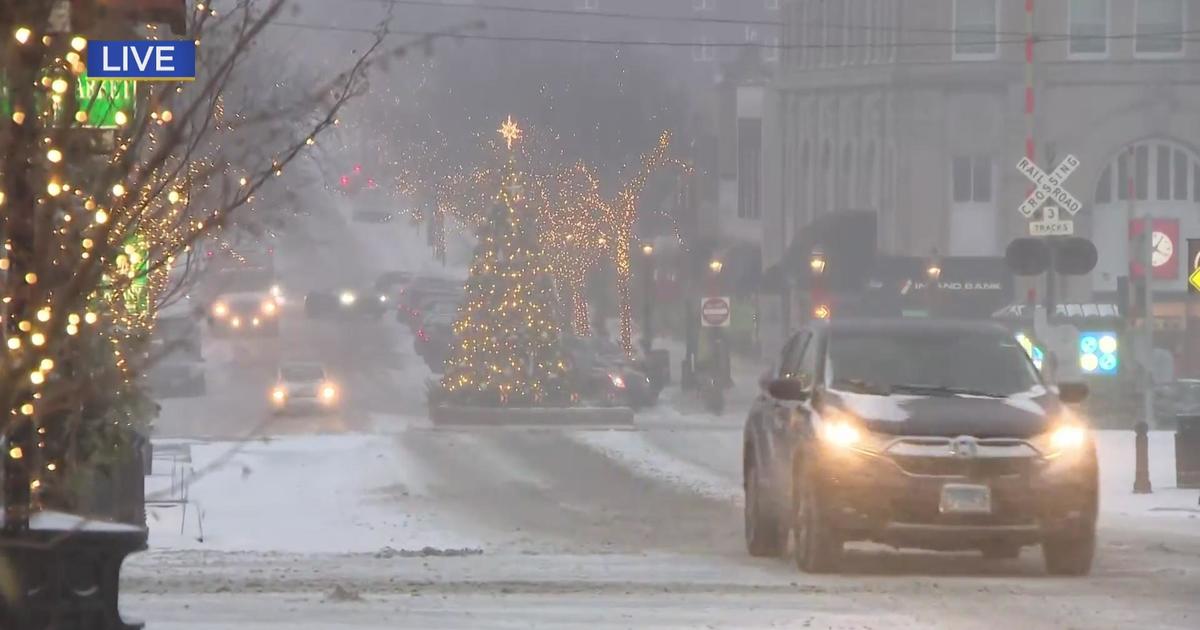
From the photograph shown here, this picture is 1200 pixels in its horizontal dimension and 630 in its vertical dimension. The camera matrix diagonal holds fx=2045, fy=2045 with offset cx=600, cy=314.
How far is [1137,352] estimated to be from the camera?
166 ft

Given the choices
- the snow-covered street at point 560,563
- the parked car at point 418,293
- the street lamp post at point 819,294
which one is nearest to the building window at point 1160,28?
the street lamp post at point 819,294

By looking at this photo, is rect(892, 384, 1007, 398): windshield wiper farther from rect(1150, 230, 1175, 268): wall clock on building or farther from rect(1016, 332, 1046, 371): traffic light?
rect(1150, 230, 1175, 268): wall clock on building

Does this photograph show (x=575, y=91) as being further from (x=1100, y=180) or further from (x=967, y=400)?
(x=967, y=400)

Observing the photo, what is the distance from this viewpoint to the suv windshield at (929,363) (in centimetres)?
1368

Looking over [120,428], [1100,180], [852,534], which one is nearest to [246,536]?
[120,428]

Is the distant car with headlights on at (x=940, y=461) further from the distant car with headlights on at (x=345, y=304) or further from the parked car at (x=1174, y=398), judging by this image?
the distant car with headlights on at (x=345, y=304)

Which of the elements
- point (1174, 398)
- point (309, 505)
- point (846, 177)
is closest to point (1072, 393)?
point (309, 505)

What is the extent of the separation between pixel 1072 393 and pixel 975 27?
48304mm

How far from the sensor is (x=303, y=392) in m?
47.6

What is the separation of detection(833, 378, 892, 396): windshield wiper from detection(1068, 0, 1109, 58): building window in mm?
48696

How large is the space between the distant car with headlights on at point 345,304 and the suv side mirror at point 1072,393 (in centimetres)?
6780

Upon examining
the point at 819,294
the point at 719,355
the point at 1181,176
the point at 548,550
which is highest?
the point at 1181,176

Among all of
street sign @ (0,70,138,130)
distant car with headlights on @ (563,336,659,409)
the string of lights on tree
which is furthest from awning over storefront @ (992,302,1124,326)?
the string of lights on tree

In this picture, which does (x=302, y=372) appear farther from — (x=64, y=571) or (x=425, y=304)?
(x=64, y=571)
